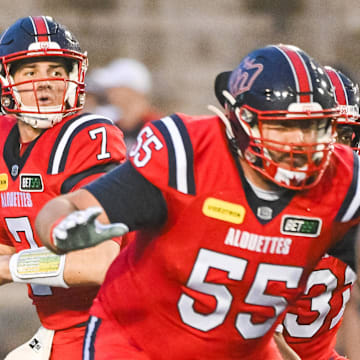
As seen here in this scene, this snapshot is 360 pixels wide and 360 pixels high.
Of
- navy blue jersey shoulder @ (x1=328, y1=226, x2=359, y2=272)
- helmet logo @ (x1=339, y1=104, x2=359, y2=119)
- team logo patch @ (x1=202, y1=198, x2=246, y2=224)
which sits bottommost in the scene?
navy blue jersey shoulder @ (x1=328, y1=226, x2=359, y2=272)

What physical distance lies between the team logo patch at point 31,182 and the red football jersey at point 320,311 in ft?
3.72

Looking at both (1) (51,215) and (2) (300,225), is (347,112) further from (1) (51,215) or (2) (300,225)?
(1) (51,215)

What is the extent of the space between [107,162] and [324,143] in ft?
3.49

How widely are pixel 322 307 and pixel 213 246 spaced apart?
3.83ft

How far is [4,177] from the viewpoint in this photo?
3826mm

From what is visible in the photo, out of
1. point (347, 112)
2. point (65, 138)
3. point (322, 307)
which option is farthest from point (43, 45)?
point (322, 307)

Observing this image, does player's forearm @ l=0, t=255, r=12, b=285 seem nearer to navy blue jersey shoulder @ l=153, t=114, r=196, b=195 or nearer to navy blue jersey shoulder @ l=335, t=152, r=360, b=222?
navy blue jersey shoulder @ l=153, t=114, r=196, b=195

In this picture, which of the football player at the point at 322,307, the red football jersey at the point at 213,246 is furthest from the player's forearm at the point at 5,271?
the football player at the point at 322,307

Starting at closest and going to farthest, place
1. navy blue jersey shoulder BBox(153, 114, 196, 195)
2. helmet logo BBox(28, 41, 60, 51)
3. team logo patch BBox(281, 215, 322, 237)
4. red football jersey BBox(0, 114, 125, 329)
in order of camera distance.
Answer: navy blue jersey shoulder BBox(153, 114, 196, 195) < team logo patch BBox(281, 215, 322, 237) < red football jersey BBox(0, 114, 125, 329) < helmet logo BBox(28, 41, 60, 51)

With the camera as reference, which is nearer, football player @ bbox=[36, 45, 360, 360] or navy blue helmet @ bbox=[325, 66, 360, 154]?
football player @ bbox=[36, 45, 360, 360]

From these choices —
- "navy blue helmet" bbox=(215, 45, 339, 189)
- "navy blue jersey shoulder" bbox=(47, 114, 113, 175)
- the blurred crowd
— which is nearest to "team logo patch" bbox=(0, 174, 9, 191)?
"navy blue jersey shoulder" bbox=(47, 114, 113, 175)

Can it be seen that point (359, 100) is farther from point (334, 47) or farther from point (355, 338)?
point (334, 47)

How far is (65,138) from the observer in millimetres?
3736

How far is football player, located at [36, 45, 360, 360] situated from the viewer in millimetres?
2842
